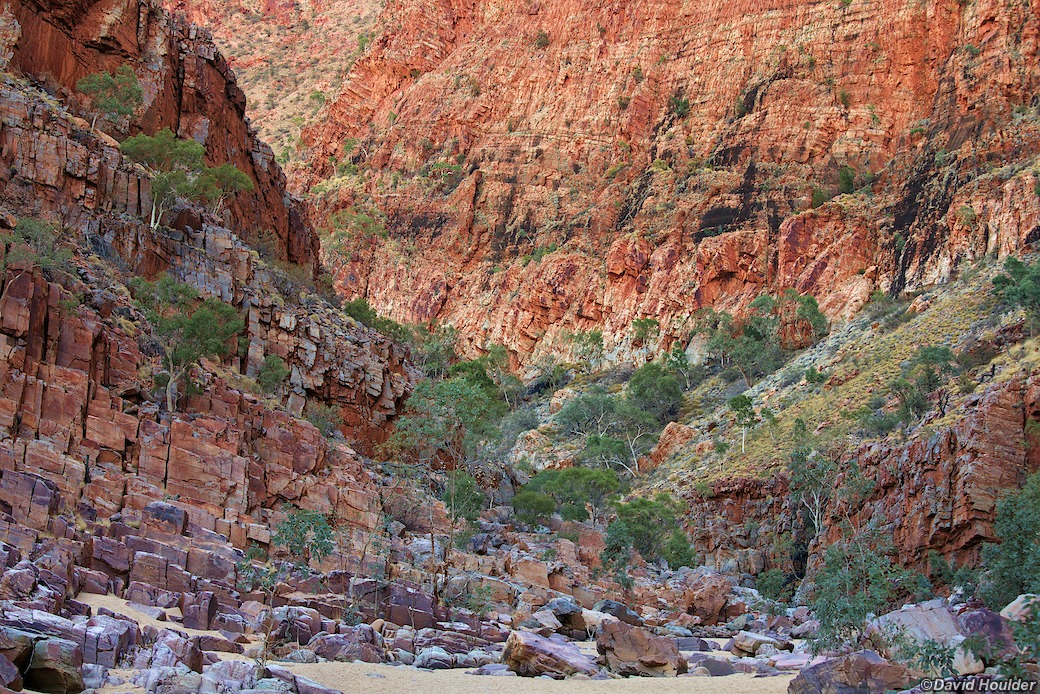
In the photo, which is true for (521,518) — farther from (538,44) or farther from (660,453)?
(538,44)

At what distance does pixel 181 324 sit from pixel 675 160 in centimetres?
7418

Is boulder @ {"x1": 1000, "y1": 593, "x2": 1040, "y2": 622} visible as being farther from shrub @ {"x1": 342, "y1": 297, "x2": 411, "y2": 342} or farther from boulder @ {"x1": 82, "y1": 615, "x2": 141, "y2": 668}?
shrub @ {"x1": 342, "y1": 297, "x2": 411, "y2": 342}

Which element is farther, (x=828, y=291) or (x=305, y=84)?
(x=305, y=84)

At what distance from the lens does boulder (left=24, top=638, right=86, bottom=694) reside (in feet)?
43.6

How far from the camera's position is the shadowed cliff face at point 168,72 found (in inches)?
1797

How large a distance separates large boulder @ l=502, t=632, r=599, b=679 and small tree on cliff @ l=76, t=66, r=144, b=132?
113 feet

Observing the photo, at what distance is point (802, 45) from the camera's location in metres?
99.2

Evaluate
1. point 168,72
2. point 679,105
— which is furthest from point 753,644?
point 679,105

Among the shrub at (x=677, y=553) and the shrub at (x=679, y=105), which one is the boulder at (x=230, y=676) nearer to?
the shrub at (x=677, y=553)

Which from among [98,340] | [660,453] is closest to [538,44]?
[660,453]

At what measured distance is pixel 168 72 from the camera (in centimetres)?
5028

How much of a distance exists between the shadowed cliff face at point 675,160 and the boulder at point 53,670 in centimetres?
6632

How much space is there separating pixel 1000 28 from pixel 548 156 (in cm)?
4566

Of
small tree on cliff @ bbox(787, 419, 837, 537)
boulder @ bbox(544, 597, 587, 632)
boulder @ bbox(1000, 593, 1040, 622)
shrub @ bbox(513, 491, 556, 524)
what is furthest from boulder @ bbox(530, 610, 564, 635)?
small tree on cliff @ bbox(787, 419, 837, 537)
